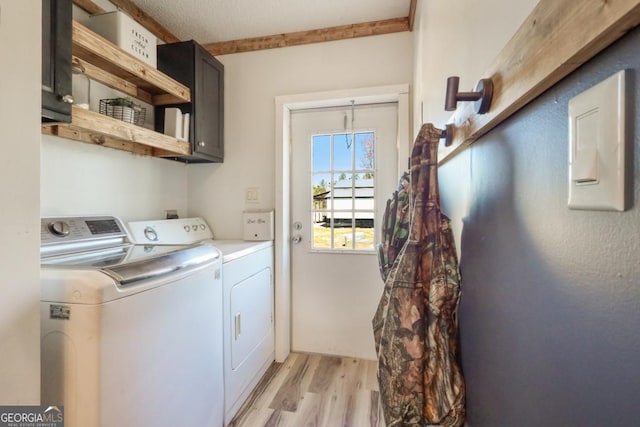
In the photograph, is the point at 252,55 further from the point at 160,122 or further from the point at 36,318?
the point at 36,318

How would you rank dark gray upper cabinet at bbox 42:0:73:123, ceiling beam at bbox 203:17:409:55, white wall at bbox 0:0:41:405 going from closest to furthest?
white wall at bbox 0:0:41:405
dark gray upper cabinet at bbox 42:0:73:123
ceiling beam at bbox 203:17:409:55

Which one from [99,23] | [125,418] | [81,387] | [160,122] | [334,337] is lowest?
[334,337]

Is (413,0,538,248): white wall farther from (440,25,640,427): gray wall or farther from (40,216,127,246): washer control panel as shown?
(40,216,127,246): washer control panel

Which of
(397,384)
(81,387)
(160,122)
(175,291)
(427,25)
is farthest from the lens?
(160,122)

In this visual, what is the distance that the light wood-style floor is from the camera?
1688 mm

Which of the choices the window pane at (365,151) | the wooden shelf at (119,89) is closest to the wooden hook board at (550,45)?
the wooden shelf at (119,89)

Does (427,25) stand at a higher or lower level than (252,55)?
lower

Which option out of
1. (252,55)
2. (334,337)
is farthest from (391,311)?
(252,55)

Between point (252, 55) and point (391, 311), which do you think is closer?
point (391, 311)

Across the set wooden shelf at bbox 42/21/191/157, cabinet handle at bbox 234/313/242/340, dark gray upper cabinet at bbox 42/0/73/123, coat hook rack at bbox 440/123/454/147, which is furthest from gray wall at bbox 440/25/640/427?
wooden shelf at bbox 42/21/191/157

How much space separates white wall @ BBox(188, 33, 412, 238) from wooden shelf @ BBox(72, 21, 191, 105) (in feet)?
1.73

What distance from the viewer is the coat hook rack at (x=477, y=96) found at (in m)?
0.57

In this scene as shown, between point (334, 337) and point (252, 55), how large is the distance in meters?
2.36

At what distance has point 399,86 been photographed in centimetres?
214
